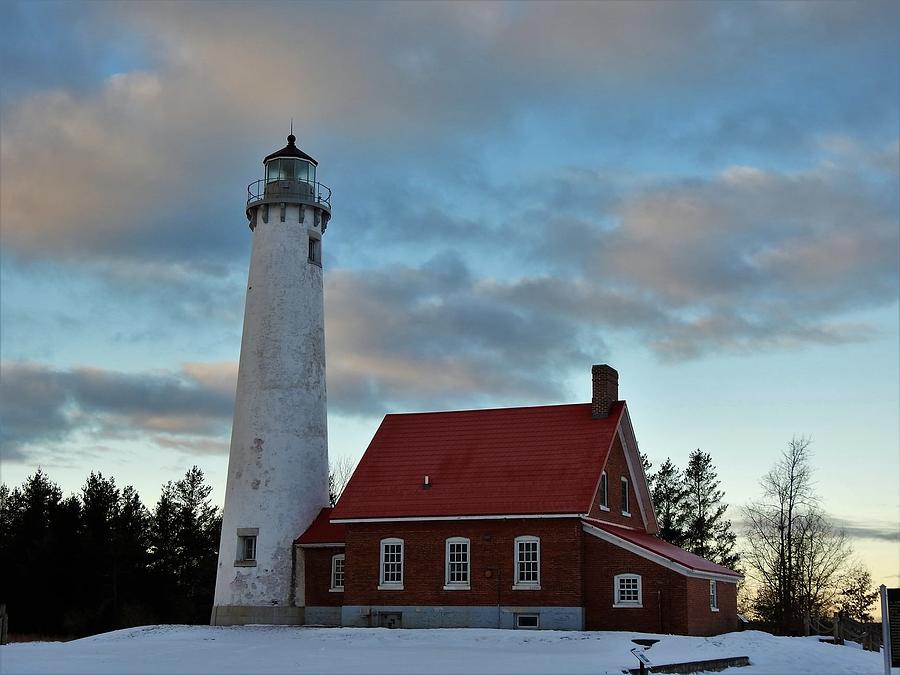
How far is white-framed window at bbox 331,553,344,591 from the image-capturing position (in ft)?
132

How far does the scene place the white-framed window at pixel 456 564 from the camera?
36.7 meters

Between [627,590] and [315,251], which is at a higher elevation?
[315,251]

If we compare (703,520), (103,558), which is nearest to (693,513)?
(703,520)

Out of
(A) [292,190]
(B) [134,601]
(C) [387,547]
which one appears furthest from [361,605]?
(B) [134,601]

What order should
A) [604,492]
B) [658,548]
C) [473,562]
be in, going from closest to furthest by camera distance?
[658,548] < [473,562] < [604,492]

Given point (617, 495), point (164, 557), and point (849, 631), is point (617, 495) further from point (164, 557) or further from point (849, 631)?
point (164, 557)

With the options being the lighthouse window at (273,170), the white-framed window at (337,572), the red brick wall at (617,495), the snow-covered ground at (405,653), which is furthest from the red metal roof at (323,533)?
the lighthouse window at (273,170)

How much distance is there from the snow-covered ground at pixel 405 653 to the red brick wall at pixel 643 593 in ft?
4.34

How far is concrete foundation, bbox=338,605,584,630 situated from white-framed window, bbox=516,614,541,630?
0.37 feet

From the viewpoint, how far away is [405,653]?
28.4m

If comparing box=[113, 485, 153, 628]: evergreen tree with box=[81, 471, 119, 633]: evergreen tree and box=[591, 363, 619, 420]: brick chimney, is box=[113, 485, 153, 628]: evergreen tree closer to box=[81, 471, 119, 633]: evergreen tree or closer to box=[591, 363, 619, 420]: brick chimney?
box=[81, 471, 119, 633]: evergreen tree

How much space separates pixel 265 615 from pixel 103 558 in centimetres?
2427

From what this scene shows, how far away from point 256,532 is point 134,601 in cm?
2342

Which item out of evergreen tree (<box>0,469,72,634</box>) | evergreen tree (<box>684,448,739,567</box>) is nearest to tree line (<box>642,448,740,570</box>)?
evergreen tree (<box>684,448,739,567</box>)
